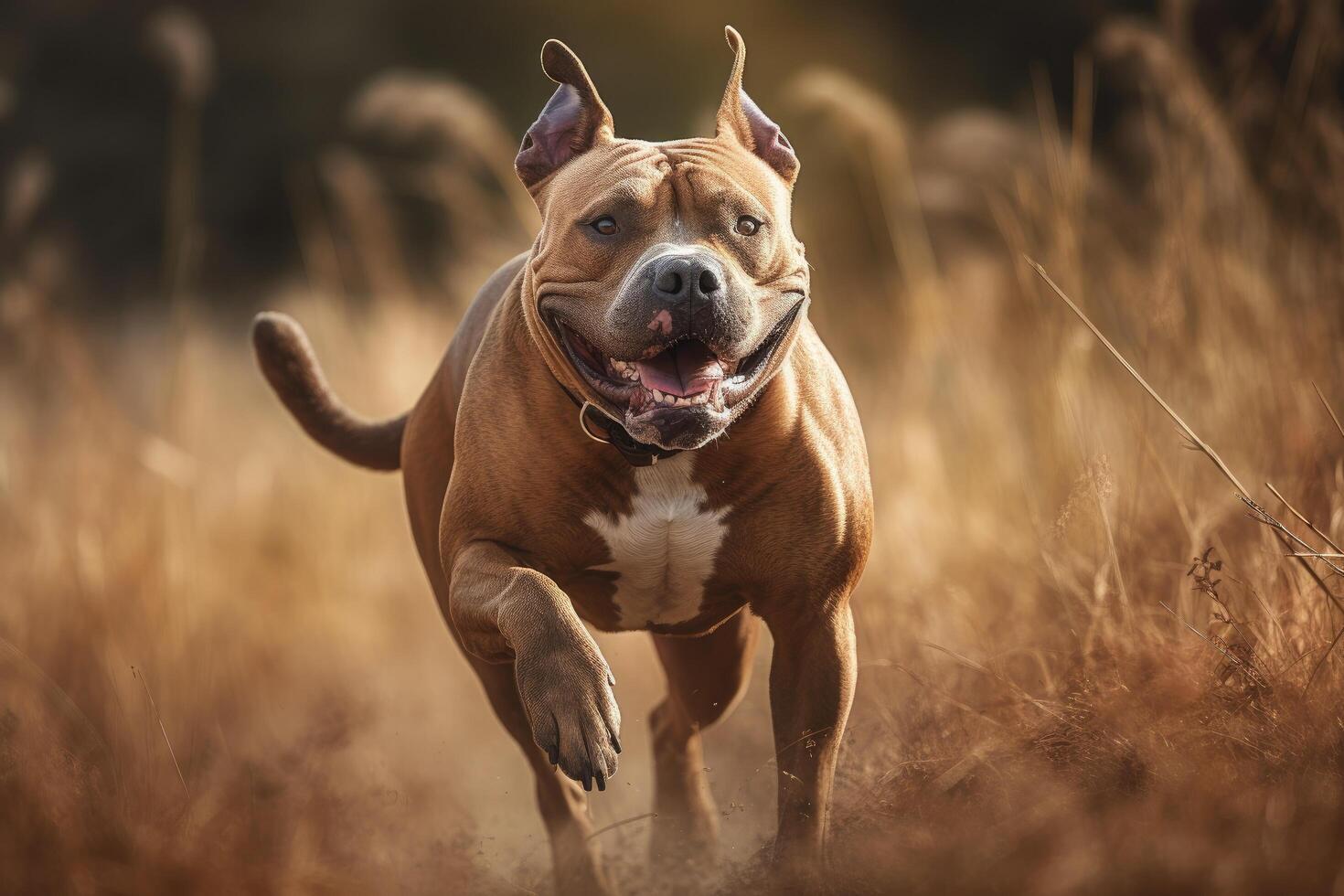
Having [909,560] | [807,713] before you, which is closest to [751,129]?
[807,713]

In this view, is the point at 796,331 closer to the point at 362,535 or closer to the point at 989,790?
the point at 989,790

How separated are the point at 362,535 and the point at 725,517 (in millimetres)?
5032

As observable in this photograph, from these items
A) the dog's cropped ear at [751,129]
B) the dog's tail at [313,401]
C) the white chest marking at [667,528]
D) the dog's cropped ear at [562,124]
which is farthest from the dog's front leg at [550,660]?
the dog's tail at [313,401]

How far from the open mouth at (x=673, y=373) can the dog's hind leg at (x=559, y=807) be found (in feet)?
4.05

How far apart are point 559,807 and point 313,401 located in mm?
1570

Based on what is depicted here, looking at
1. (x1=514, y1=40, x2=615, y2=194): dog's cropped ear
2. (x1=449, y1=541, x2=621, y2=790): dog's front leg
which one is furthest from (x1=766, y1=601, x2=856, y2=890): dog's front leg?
(x1=514, y1=40, x2=615, y2=194): dog's cropped ear

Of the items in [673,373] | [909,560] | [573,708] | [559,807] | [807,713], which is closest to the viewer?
[573,708]

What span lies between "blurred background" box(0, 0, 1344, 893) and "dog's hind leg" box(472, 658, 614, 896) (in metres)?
0.16

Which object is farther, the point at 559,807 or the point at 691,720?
the point at 691,720

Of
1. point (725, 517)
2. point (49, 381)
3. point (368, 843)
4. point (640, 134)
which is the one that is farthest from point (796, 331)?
point (640, 134)

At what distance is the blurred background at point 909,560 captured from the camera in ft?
11.9

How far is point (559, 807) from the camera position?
455 centimetres

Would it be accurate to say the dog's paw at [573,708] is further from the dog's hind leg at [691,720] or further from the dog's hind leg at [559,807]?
the dog's hind leg at [691,720]

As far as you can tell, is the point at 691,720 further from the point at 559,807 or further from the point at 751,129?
the point at 751,129
